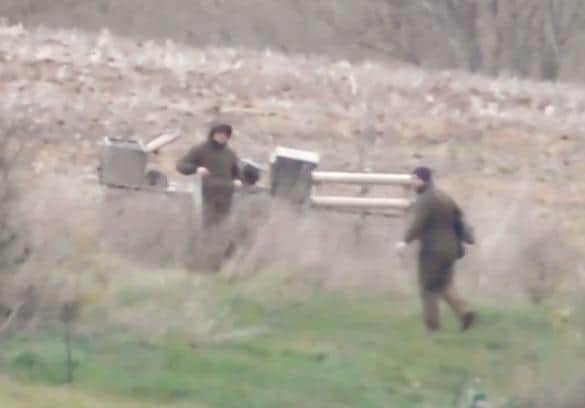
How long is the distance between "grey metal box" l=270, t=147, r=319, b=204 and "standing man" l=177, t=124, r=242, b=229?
0.78 metres

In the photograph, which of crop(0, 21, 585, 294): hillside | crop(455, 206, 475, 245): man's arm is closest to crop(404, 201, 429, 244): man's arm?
crop(455, 206, 475, 245): man's arm

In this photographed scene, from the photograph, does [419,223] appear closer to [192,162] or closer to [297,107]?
[192,162]

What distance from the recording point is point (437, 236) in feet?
49.1

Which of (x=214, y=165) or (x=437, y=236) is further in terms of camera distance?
(x=214, y=165)

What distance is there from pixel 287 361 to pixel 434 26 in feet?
96.2

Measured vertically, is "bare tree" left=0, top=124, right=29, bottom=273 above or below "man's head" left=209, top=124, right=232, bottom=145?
below

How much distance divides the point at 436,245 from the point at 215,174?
9.79 ft

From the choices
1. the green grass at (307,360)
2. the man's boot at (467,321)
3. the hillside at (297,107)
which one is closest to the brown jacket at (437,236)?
the man's boot at (467,321)

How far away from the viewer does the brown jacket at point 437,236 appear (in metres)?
14.9

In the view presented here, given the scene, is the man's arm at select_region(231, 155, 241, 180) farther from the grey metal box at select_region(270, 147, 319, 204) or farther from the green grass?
the green grass

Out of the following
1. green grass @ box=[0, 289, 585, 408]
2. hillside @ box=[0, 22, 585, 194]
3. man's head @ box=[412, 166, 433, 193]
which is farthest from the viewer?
hillside @ box=[0, 22, 585, 194]

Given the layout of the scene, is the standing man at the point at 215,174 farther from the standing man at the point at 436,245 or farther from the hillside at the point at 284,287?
the standing man at the point at 436,245

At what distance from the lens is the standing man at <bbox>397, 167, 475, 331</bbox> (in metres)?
14.9

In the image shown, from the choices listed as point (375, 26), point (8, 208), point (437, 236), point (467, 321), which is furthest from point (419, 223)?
point (375, 26)
